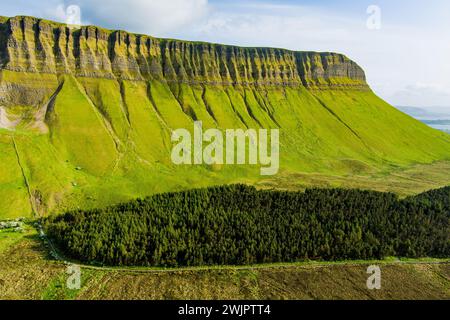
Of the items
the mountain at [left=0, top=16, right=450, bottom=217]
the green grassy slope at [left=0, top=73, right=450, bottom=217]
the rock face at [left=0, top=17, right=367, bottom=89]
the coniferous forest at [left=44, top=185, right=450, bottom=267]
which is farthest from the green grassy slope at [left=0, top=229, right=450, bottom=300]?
Answer: the rock face at [left=0, top=17, right=367, bottom=89]

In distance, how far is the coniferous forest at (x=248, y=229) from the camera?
2505 inches

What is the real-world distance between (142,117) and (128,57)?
1396 inches

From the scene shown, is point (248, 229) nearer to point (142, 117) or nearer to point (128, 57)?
point (142, 117)

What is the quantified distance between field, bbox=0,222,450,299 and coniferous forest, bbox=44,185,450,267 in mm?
3185

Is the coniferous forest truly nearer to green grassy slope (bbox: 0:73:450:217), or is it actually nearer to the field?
the field

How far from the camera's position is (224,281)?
56.7 m

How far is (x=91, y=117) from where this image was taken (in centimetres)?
12425

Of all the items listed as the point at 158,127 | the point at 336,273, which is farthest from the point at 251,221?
the point at 158,127

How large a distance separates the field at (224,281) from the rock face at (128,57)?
303ft

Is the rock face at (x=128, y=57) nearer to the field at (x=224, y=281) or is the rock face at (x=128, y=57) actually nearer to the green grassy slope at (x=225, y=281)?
the field at (x=224, y=281)

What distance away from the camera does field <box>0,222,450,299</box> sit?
52750 millimetres

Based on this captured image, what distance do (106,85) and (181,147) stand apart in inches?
1724

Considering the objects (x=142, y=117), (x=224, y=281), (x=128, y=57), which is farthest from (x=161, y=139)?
(x=224, y=281)
